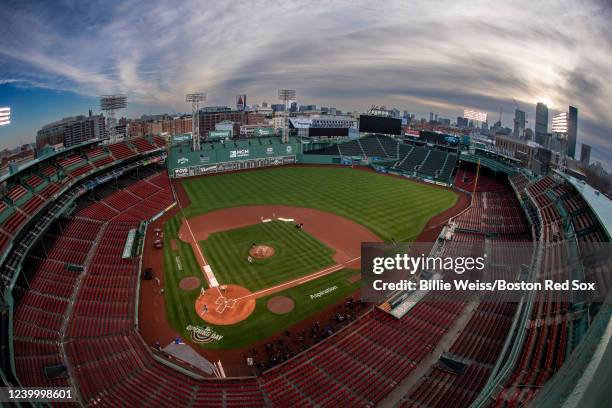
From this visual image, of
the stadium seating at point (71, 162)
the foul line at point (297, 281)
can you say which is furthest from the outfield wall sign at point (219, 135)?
the foul line at point (297, 281)

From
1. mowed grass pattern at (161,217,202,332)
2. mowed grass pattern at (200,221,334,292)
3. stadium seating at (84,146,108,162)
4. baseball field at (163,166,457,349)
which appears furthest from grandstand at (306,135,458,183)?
mowed grass pattern at (161,217,202,332)

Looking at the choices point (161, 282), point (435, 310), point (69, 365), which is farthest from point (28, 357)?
point (435, 310)

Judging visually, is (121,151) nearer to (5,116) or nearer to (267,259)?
(5,116)

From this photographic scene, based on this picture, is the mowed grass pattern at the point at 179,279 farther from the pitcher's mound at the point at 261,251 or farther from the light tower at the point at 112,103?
the light tower at the point at 112,103

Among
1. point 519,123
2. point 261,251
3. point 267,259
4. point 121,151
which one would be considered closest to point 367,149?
point 121,151

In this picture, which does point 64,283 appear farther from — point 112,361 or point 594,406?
point 594,406

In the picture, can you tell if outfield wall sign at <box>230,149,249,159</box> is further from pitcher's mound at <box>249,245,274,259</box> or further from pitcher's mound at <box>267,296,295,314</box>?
pitcher's mound at <box>267,296,295,314</box>
